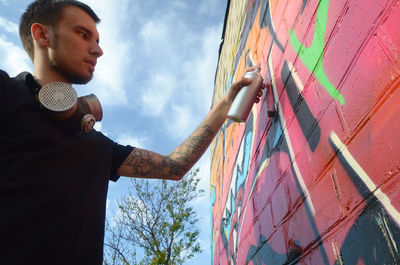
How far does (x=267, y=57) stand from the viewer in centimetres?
209

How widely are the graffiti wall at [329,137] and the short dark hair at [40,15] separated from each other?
1185mm

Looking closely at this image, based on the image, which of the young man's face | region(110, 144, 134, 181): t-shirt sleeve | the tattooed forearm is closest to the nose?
the young man's face

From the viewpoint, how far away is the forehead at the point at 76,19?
146 centimetres

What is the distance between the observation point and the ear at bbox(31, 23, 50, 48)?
138 centimetres

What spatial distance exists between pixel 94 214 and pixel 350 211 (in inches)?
36.9

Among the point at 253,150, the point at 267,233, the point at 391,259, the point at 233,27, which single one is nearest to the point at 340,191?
the point at 391,259

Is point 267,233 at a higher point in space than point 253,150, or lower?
lower

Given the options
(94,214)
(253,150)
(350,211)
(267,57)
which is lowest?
(350,211)

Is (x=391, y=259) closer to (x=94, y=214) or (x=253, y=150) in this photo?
(x=94, y=214)

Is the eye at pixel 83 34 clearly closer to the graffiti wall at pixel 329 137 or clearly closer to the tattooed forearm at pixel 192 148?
the tattooed forearm at pixel 192 148

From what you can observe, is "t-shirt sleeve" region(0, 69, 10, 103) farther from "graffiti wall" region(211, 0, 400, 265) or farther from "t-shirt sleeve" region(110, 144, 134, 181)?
"graffiti wall" region(211, 0, 400, 265)

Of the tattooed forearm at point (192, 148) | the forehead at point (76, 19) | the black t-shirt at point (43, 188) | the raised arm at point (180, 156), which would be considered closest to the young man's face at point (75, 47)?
the forehead at point (76, 19)

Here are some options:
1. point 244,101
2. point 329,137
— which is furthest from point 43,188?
point 244,101

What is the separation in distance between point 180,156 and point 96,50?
2.41 ft
